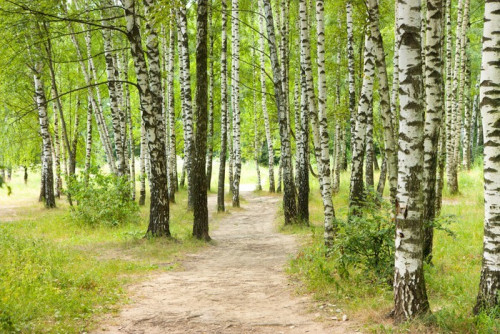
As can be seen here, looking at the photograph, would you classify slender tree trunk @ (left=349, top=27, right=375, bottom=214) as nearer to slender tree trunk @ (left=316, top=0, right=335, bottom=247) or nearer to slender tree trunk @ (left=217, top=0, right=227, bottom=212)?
slender tree trunk @ (left=316, top=0, right=335, bottom=247)

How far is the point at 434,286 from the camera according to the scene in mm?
6480

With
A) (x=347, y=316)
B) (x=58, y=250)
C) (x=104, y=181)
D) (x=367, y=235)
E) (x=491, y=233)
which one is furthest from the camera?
(x=104, y=181)

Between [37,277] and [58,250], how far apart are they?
115 inches

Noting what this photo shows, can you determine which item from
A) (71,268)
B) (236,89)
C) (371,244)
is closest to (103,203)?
(71,268)

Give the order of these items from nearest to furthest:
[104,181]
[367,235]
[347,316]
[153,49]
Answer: [347,316]
[367,235]
[153,49]
[104,181]

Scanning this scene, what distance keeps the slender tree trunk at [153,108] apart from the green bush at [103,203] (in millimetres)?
3259

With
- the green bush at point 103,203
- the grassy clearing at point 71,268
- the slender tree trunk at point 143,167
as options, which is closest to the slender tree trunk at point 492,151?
the grassy clearing at point 71,268

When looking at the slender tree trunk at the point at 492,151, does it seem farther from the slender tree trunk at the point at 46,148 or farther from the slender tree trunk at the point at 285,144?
the slender tree trunk at the point at 46,148

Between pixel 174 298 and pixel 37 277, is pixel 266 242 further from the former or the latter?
pixel 37 277

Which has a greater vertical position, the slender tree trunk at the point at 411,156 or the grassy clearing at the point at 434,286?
the slender tree trunk at the point at 411,156

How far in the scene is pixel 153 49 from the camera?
11109 mm

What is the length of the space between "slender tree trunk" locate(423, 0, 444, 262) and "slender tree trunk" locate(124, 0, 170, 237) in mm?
6688

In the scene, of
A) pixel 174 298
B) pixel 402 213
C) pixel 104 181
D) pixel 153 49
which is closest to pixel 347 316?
pixel 402 213

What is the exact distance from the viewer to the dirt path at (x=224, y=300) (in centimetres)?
566
